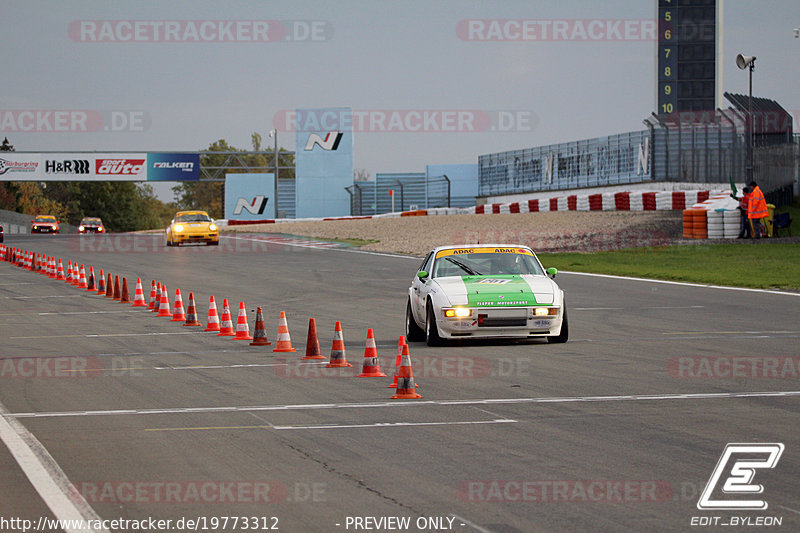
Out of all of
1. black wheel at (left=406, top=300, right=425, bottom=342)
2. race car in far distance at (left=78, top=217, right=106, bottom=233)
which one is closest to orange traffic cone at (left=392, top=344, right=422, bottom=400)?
black wheel at (left=406, top=300, right=425, bottom=342)

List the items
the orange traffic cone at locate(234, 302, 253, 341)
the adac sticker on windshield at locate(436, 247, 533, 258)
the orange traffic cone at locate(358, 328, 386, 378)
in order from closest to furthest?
the orange traffic cone at locate(358, 328, 386, 378), the adac sticker on windshield at locate(436, 247, 533, 258), the orange traffic cone at locate(234, 302, 253, 341)

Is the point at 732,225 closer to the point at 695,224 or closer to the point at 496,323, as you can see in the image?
the point at 695,224

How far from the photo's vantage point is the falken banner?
83.3 meters

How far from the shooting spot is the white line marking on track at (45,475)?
6.54m

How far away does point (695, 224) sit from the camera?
128ft

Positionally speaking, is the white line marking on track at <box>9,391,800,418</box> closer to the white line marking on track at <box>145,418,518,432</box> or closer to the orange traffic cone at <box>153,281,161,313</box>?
the white line marking on track at <box>145,418,518,432</box>

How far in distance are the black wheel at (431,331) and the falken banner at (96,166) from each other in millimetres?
70132

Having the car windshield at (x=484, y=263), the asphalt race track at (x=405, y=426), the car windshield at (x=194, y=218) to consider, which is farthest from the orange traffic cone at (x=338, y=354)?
the car windshield at (x=194, y=218)

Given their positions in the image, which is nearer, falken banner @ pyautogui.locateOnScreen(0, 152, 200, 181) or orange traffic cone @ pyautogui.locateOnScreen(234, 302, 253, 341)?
orange traffic cone @ pyautogui.locateOnScreen(234, 302, 253, 341)

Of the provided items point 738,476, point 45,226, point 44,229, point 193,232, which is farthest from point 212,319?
point 44,229

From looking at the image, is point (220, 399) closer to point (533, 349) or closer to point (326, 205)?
point (533, 349)

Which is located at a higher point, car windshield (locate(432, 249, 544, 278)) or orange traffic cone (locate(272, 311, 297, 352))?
car windshield (locate(432, 249, 544, 278))

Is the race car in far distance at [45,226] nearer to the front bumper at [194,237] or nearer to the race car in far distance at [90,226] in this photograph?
the race car in far distance at [90,226]

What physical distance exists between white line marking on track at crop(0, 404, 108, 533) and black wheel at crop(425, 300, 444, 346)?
6462 millimetres
